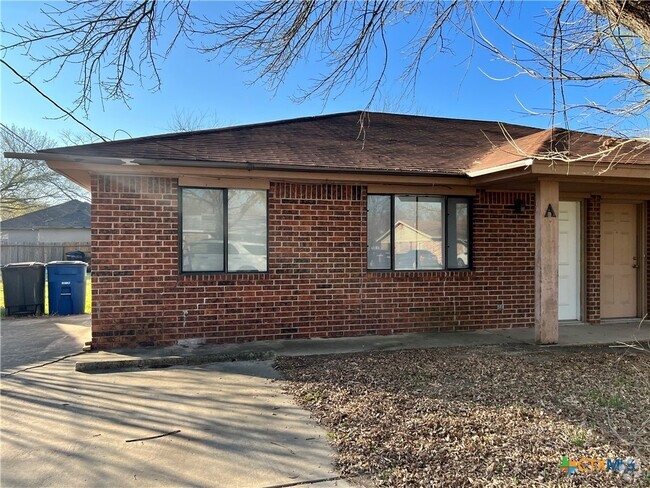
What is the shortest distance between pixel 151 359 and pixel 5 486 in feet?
9.19

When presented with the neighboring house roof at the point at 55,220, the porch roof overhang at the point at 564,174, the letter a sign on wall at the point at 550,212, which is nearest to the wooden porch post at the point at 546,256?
the letter a sign on wall at the point at 550,212

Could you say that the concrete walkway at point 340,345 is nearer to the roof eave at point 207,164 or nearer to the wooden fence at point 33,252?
the roof eave at point 207,164

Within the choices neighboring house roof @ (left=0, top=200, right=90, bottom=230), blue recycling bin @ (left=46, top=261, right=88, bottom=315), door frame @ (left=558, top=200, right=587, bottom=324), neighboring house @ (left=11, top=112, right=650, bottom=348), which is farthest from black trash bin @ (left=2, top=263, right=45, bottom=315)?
neighboring house roof @ (left=0, top=200, right=90, bottom=230)

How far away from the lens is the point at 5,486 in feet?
9.47

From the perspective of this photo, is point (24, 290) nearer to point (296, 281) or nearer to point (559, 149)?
point (296, 281)

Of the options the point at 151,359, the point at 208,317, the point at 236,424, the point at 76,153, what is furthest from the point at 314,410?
the point at 76,153

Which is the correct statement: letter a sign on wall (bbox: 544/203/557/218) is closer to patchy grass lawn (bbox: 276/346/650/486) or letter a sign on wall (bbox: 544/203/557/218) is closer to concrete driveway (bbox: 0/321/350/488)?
patchy grass lawn (bbox: 276/346/650/486)

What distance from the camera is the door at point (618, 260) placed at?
8688 millimetres

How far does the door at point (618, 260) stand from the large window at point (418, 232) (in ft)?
10.3

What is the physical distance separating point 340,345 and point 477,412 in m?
2.87

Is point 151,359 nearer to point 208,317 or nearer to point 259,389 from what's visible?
point 208,317

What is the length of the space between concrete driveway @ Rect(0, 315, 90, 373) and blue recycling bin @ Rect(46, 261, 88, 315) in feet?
1.06

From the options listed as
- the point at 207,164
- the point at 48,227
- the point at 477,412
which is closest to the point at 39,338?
the point at 207,164

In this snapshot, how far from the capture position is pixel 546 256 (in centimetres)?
652
